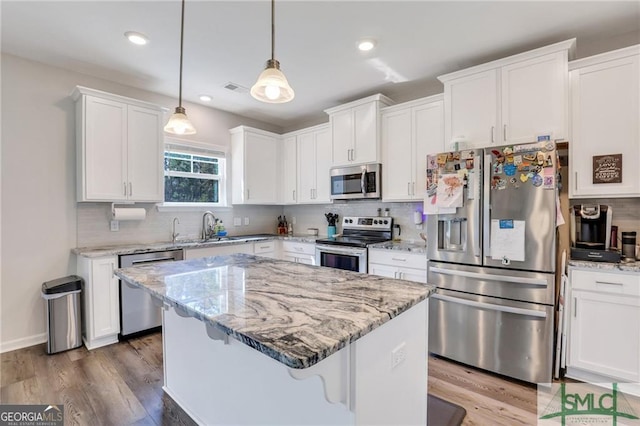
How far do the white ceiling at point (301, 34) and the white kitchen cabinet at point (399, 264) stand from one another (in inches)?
73.0

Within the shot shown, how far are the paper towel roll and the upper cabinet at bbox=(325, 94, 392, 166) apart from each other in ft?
7.54

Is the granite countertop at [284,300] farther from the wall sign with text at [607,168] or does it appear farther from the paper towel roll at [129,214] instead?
the wall sign with text at [607,168]

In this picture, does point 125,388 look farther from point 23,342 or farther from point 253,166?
point 253,166

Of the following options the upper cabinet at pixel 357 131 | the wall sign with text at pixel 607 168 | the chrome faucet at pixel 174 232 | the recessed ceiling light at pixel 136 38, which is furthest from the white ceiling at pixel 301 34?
the chrome faucet at pixel 174 232

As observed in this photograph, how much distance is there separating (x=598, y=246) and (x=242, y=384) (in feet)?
8.78

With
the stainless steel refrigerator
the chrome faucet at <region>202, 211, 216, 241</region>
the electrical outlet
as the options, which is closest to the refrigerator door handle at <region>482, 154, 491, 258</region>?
the stainless steel refrigerator

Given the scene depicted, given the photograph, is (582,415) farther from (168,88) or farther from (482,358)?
(168,88)

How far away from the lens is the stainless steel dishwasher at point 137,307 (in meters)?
2.99

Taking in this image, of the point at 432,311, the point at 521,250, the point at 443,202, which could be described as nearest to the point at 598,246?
the point at 521,250

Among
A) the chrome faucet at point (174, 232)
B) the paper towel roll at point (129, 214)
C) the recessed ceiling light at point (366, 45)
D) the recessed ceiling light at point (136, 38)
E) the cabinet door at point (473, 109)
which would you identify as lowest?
the chrome faucet at point (174, 232)

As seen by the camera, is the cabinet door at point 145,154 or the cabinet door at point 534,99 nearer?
the cabinet door at point 534,99

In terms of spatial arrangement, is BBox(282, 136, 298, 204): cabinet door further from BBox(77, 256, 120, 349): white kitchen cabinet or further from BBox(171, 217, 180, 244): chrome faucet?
BBox(77, 256, 120, 349): white kitchen cabinet

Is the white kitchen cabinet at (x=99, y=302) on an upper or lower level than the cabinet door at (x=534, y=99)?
lower

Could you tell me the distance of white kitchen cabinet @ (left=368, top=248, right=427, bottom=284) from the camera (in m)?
2.89
